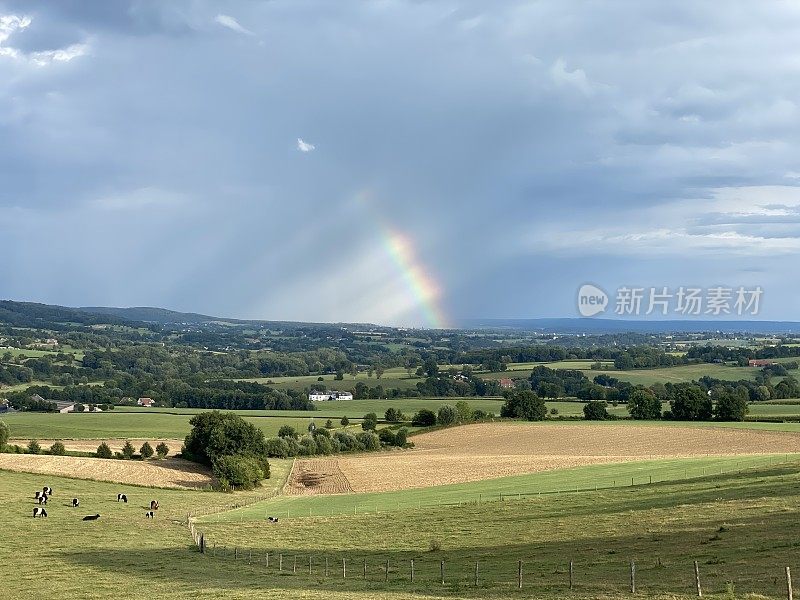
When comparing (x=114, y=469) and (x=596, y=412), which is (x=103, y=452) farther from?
(x=596, y=412)

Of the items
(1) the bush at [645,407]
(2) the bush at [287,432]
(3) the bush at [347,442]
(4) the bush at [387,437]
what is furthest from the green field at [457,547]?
(1) the bush at [645,407]

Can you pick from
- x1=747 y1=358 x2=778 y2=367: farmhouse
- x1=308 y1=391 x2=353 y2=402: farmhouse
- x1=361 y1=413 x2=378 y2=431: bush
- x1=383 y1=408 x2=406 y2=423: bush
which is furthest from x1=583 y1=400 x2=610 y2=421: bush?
x1=747 y1=358 x2=778 y2=367: farmhouse

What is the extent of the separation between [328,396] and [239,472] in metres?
108

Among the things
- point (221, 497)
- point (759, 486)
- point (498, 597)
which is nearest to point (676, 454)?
point (759, 486)

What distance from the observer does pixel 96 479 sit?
70.4 metres

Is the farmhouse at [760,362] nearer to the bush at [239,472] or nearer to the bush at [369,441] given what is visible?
the bush at [369,441]

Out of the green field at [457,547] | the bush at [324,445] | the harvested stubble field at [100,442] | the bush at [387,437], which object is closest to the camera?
the green field at [457,547]

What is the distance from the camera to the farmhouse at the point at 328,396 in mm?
175500

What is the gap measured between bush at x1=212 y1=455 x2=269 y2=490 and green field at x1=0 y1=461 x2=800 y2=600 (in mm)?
20203

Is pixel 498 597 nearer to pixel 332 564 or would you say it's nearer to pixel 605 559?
pixel 605 559

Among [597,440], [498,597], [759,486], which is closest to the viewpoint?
[498,597]

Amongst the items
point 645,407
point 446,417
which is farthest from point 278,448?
point 645,407

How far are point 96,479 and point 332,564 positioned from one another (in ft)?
146

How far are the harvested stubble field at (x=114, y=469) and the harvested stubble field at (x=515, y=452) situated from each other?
33.1 feet
